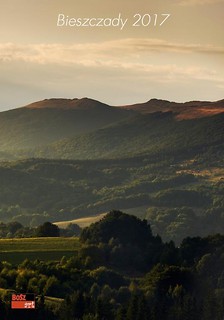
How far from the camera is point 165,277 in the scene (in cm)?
19938

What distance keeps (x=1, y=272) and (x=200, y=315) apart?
38.4 metres

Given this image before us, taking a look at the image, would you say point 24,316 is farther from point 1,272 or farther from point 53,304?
point 1,272

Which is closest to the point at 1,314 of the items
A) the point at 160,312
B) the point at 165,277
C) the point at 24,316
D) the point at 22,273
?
the point at 24,316

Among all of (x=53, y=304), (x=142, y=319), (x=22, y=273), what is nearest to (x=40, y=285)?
(x=22, y=273)

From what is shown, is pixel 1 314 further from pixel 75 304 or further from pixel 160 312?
pixel 160 312

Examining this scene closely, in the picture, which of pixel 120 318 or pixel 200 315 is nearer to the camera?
pixel 120 318

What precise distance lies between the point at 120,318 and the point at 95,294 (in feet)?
106

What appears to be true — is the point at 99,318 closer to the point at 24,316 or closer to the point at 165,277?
the point at 24,316

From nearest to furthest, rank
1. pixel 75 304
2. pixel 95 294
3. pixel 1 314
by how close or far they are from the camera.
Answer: pixel 1 314 < pixel 75 304 < pixel 95 294

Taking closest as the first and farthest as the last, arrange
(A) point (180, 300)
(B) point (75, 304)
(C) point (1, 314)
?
(C) point (1, 314)
(B) point (75, 304)
(A) point (180, 300)

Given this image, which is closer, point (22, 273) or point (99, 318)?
point (99, 318)

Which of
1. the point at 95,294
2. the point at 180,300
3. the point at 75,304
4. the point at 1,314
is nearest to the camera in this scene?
the point at 1,314

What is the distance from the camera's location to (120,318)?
158 metres

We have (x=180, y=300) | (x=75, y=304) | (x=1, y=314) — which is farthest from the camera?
(x=180, y=300)
